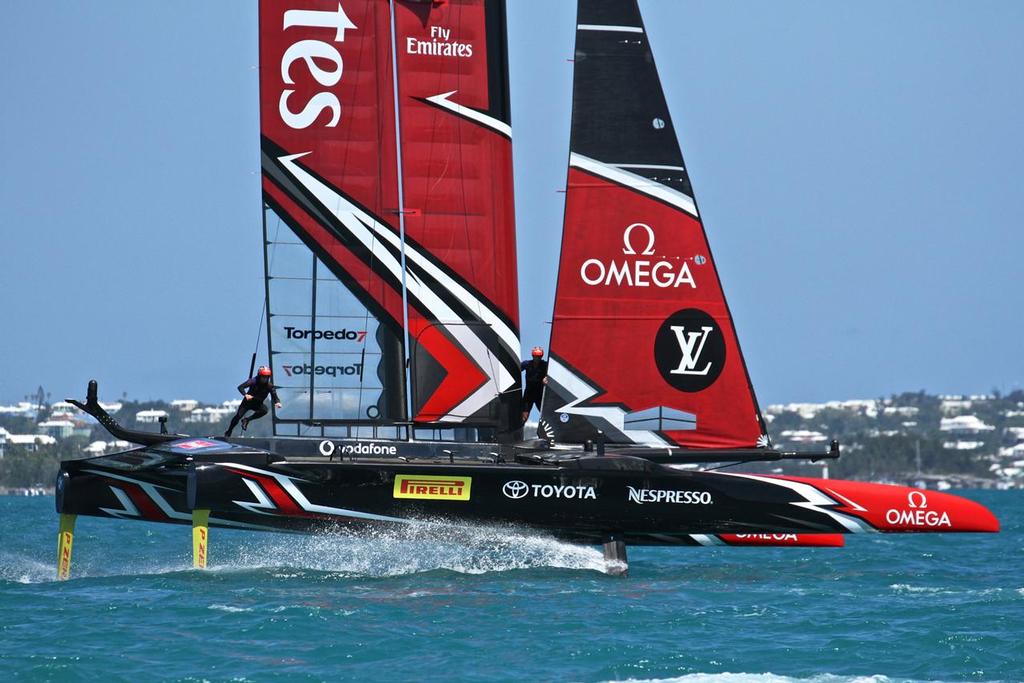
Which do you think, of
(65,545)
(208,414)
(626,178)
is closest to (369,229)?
(626,178)

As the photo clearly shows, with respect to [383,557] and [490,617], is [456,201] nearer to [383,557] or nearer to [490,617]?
[383,557]

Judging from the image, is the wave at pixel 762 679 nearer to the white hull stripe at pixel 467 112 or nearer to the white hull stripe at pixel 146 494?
the white hull stripe at pixel 146 494

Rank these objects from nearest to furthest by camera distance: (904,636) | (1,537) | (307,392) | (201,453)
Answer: (904,636) < (201,453) < (307,392) < (1,537)

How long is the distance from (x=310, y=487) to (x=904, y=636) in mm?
5706

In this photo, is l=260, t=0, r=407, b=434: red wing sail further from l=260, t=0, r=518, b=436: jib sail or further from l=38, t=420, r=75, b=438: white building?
l=38, t=420, r=75, b=438: white building

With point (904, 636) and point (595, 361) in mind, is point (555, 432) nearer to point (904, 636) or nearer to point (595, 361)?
Answer: point (595, 361)

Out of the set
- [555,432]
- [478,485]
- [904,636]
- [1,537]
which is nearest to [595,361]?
[555,432]

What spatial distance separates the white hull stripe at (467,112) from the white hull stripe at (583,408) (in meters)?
2.48

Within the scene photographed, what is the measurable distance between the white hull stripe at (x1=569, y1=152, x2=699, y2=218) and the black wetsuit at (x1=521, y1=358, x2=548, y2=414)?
2.03 m

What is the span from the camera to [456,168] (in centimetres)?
1647

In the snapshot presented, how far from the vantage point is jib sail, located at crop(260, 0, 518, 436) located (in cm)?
1605

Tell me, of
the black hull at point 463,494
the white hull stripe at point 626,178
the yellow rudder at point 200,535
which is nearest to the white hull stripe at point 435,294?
the black hull at point 463,494

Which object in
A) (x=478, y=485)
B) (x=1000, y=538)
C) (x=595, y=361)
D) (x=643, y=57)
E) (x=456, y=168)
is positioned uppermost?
(x=643, y=57)

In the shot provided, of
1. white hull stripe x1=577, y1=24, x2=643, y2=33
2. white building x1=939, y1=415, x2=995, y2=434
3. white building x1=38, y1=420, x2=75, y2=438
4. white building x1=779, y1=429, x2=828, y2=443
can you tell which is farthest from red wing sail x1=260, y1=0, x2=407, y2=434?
white building x1=939, y1=415, x2=995, y2=434
